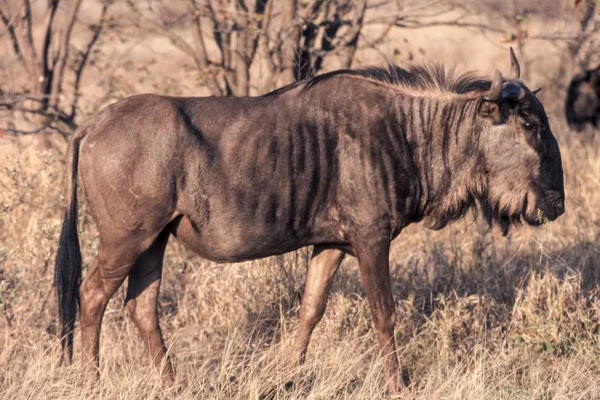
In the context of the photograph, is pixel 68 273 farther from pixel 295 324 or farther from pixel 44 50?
pixel 44 50

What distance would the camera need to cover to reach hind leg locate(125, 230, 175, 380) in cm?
475

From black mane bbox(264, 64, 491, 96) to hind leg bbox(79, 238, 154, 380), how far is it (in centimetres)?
118

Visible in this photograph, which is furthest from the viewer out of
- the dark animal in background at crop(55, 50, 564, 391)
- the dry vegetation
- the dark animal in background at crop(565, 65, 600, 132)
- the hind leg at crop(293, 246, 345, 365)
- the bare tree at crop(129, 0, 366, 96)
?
the dark animal in background at crop(565, 65, 600, 132)

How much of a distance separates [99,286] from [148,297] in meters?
0.29

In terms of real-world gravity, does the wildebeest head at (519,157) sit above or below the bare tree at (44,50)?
above

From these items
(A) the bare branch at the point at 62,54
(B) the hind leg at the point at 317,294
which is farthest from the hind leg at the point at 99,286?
(A) the bare branch at the point at 62,54

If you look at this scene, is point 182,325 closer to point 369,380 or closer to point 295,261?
point 295,261

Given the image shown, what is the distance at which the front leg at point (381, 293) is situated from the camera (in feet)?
15.1

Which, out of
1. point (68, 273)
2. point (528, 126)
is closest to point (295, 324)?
point (68, 273)

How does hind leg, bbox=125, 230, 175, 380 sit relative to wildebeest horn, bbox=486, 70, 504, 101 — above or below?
below

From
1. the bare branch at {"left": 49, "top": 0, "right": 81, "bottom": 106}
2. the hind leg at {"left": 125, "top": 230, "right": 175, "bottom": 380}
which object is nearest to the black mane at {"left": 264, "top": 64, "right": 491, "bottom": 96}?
the hind leg at {"left": 125, "top": 230, "right": 175, "bottom": 380}

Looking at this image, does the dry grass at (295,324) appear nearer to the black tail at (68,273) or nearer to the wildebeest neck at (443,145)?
the black tail at (68,273)

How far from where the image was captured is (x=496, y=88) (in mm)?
4480

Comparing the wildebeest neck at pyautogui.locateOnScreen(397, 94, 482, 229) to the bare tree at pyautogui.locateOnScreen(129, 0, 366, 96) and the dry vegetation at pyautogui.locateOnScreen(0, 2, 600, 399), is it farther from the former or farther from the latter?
the bare tree at pyautogui.locateOnScreen(129, 0, 366, 96)
